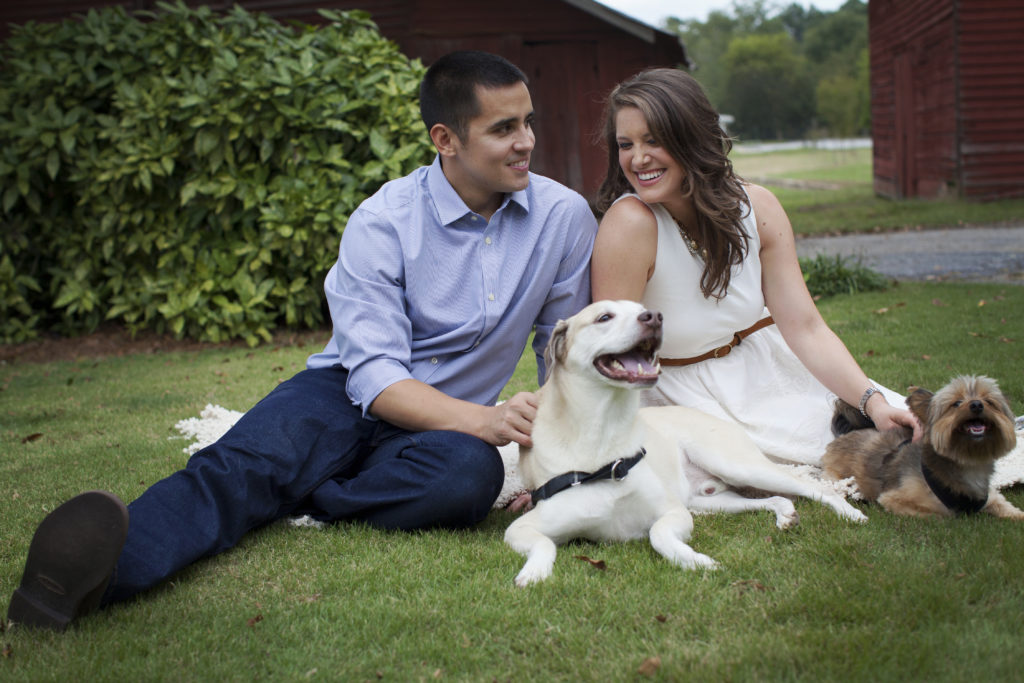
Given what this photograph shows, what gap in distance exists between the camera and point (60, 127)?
8.36 meters

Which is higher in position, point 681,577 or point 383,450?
point 383,450

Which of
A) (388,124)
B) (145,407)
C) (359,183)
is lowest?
(145,407)

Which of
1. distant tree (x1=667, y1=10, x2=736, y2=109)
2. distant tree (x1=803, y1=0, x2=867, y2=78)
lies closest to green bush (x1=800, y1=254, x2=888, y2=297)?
distant tree (x1=803, y1=0, x2=867, y2=78)

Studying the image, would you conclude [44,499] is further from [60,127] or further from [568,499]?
[60,127]

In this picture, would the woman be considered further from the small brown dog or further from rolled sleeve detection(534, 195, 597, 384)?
the small brown dog

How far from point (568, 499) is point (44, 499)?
253 cm

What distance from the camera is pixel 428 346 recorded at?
3822mm

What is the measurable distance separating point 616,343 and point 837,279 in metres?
7.03

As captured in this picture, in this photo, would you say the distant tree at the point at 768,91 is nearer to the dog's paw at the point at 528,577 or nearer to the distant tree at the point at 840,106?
the distant tree at the point at 840,106

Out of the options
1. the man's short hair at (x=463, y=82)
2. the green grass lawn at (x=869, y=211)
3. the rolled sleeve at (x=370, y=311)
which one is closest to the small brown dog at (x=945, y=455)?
the rolled sleeve at (x=370, y=311)

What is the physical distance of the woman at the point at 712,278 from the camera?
3775mm

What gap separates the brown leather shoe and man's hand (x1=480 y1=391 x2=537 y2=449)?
1382 millimetres

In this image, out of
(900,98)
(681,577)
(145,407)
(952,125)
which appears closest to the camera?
(681,577)

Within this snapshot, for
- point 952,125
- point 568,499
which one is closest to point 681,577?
point 568,499
